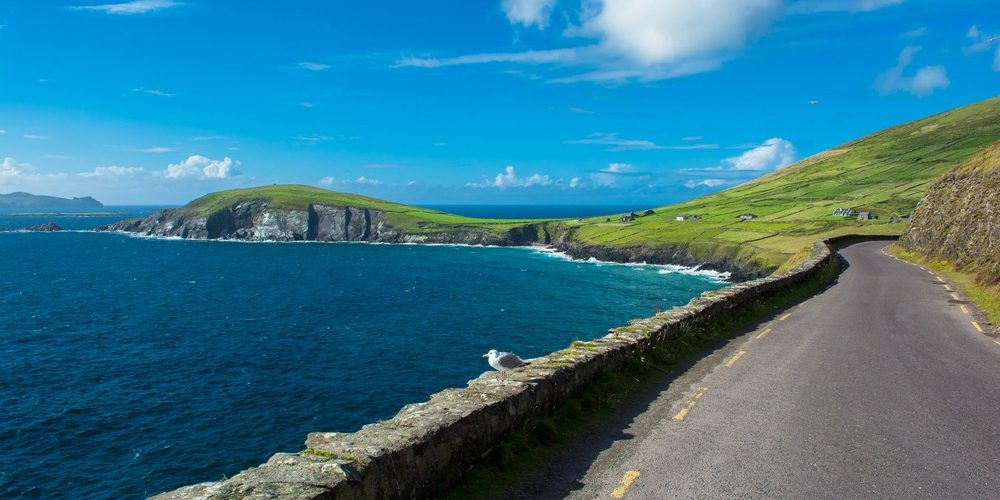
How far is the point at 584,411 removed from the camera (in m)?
12.7

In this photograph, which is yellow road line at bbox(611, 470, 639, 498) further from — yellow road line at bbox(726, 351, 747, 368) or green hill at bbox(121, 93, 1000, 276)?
green hill at bbox(121, 93, 1000, 276)

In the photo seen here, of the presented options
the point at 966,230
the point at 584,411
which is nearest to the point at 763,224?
the point at 966,230

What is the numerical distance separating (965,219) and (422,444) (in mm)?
51454

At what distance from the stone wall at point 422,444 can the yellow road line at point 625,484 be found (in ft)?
7.51

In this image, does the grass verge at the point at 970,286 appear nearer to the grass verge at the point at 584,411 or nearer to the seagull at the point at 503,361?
the grass verge at the point at 584,411

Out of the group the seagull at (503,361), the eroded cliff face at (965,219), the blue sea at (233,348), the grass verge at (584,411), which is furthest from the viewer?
the eroded cliff face at (965,219)

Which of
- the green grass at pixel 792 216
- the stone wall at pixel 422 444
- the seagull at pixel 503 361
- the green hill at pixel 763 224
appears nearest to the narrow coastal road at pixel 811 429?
the stone wall at pixel 422 444

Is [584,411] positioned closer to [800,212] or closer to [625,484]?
[625,484]

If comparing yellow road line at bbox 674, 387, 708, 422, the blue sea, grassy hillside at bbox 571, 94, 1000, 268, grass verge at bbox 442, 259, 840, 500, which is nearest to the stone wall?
grass verge at bbox 442, 259, 840, 500

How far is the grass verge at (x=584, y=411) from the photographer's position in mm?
9312

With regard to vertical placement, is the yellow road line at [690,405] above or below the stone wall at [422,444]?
below

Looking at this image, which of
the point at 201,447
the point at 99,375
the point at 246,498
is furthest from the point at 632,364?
the point at 99,375

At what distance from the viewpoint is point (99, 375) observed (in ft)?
140

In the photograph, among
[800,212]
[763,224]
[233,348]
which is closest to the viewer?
[233,348]
